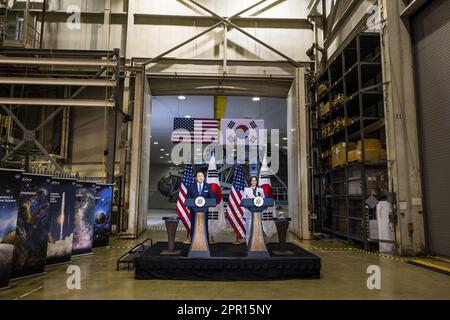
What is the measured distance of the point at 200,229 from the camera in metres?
4.80

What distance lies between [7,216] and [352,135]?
26.3 ft

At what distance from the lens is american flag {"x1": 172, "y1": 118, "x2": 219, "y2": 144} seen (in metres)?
10.6

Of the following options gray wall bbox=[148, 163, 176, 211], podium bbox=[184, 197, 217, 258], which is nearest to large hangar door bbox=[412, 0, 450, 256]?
podium bbox=[184, 197, 217, 258]

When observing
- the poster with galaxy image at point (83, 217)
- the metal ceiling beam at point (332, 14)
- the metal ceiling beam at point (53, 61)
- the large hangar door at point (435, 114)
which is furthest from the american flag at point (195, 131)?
the large hangar door at point (435, 114)

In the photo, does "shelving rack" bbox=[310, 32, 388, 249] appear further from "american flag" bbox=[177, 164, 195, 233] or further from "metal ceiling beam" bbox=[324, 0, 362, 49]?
"american flag" bbox=[177, 164, 195, 233]

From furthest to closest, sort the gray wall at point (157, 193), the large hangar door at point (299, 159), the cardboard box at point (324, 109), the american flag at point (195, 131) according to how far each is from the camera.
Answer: the gray wall at point (157, 193)
the american flag at point (195, 131)
the large hangar door at point (299, 159)
the cardboard box at point (324, 109)

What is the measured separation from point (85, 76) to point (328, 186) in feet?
29.3

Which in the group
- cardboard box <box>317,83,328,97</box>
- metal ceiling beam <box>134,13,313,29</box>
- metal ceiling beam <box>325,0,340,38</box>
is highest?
metal ceiling beam <box>134,13,313,29</box>

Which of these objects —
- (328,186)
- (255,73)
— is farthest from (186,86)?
(328,186)

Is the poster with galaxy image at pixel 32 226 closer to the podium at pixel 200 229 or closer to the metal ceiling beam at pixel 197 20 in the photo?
the podium at pixel 200 229

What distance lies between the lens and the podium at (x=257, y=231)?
15.5ft

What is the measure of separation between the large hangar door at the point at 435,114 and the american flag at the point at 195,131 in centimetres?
628

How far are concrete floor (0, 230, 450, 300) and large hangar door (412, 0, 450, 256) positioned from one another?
51.0 inches
